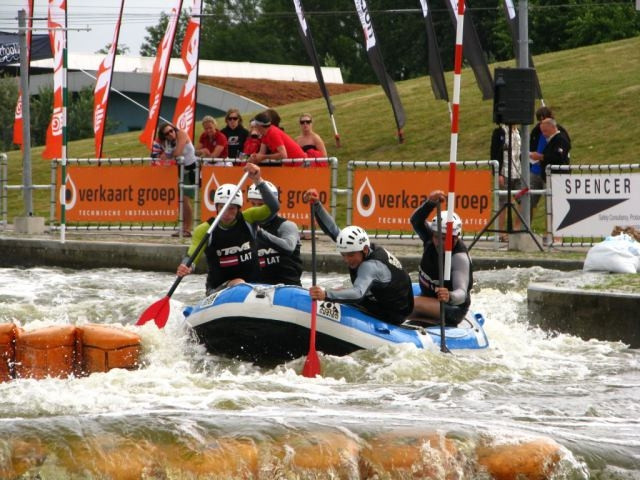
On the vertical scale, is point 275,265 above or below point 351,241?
below

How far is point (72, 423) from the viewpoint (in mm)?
8305

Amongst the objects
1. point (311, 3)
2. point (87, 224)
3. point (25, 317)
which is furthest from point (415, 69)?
point (25, 317)

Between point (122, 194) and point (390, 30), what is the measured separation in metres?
55.4

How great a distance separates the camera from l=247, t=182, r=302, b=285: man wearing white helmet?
13.1 m

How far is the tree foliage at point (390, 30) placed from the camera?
53.0 metres

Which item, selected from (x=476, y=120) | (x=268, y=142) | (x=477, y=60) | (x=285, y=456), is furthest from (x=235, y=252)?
(x=476, y=120)

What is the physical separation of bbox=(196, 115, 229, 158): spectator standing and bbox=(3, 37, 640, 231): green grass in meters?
5.70

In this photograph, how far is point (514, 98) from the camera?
1827cm

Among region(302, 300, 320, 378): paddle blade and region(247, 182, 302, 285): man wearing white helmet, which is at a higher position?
region(247, 182, 302, 285): man wearing white helmet

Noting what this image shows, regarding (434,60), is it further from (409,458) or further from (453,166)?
(409,458)

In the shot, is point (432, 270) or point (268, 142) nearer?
point (432, 270)

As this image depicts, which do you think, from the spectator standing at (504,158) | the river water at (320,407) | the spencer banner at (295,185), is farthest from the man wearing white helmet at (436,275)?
the spectator standing at (504,158)

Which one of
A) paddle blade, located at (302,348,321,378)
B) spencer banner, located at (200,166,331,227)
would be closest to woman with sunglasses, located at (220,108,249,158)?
spencer banner, located at (200,166,331,227)

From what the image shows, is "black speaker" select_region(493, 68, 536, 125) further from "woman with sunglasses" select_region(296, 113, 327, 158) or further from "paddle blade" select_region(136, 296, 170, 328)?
"paddle blade" select_region(136, 296, 170, 328)
